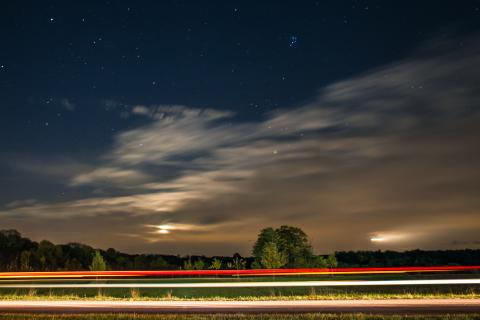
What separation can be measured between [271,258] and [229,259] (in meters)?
19.4

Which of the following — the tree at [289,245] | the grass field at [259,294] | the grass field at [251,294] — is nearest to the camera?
the grass field at [259,294]

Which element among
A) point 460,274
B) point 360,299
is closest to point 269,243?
point 460,274

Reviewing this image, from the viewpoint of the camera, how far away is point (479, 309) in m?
17.4

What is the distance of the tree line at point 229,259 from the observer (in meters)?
84.8

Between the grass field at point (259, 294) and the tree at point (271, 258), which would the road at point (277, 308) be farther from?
the tree at point (271, 258)

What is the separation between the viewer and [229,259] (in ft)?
318

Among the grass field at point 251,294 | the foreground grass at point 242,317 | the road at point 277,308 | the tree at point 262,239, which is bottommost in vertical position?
the grass field at point 251,294

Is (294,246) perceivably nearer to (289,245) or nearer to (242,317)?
(289,245)

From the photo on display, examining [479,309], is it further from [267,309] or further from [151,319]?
[151,319]

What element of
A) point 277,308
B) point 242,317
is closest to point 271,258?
point 277,308

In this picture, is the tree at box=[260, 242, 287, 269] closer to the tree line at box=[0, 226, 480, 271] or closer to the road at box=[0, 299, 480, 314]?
the tree line at box=[0, 226, 480, 271]

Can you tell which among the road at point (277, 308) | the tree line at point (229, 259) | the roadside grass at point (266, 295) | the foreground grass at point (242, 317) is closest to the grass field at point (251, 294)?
the roadside grass at point (266, 295)

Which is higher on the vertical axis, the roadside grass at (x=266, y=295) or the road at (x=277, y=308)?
the road at (x=277, y=308)

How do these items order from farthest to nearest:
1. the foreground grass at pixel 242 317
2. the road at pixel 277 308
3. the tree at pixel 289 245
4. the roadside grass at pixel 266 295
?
1. the tree at pixel 289 245
2. the roadside grass at pixel 266 295
3. the road at pixel 277 308
4. the foreground grass at pixel 242 317
